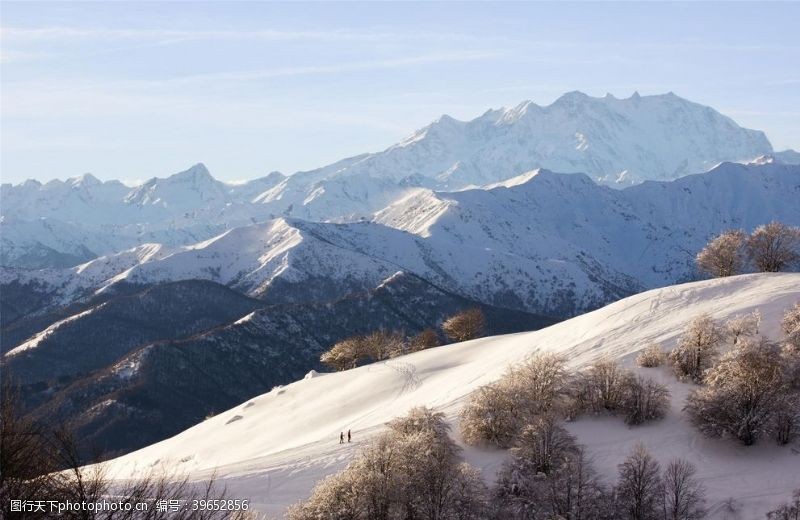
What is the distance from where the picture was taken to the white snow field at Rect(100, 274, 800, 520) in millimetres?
51531

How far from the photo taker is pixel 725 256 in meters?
101

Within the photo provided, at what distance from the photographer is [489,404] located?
58.1 meters

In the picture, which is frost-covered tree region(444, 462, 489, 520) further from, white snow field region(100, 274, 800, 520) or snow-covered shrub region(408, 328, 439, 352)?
snow-covered shrub region(408, 328, 439, 352)

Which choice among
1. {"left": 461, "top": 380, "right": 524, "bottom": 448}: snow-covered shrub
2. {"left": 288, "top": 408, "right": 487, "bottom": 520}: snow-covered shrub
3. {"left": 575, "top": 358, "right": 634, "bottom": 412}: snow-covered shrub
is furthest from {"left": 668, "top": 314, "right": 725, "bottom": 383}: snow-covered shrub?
{"left": 288, "top": 408, "right": 487, "bottom": 520}: snow-covered shrub

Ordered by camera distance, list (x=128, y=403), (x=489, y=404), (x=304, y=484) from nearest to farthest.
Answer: (x=304, y=484) < (x=489, y=404) < (x=128, y=403)

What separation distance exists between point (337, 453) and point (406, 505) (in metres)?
14.4

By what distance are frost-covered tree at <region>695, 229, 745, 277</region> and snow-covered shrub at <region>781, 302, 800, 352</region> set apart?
35226 millimetres

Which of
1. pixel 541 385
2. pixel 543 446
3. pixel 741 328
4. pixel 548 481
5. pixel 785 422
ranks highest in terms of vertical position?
pixel 741 328

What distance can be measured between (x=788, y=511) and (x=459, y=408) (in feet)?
87.5

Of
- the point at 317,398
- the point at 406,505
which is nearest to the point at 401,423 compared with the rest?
the point at 406,505

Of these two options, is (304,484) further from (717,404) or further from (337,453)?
(717,404)

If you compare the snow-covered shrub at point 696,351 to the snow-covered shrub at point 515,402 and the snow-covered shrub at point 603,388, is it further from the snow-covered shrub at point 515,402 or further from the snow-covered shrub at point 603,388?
the snow-covered shrub at point 515,402

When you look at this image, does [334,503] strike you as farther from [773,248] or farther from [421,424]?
[773,248]

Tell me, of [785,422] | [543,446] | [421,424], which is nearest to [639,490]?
[543,446]
